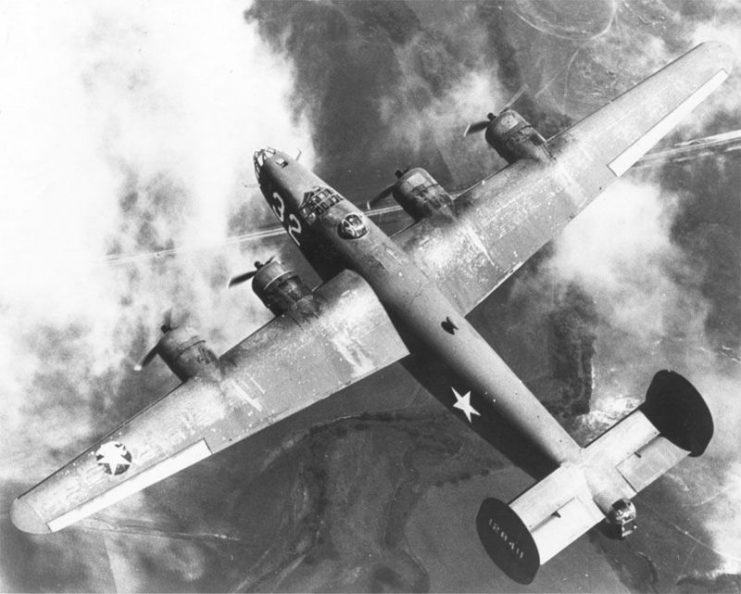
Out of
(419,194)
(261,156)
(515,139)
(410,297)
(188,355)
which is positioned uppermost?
(261,156)

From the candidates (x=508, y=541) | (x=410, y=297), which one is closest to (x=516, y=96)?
(x=410, y=297)

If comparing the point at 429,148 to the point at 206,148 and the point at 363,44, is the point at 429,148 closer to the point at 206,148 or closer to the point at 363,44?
the point at 363,44

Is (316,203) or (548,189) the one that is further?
(548,189)

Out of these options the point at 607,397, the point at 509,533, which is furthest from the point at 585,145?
the point at 509,533

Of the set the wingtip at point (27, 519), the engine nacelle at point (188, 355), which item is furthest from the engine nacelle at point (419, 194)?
the wingtip at point (27, 519)

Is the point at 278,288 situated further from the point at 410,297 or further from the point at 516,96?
the point at 516,96

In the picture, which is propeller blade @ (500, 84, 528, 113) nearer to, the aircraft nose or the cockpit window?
the cockpit window

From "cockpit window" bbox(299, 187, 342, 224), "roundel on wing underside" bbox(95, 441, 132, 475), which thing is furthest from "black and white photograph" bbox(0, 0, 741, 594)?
"cockpit window" bbox(299, 187, 342, 224)
